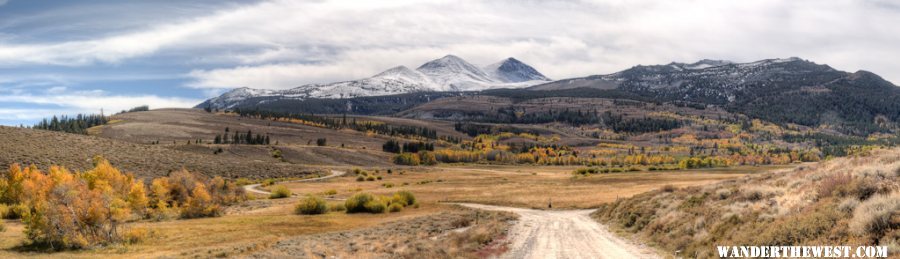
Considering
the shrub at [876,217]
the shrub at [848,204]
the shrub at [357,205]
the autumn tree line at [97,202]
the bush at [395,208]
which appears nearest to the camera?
the shrub at [876,217]

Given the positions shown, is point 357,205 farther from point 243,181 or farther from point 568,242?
point 243,181

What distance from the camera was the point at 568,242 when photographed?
32.8 metres

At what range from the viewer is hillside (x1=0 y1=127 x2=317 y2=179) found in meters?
88.1

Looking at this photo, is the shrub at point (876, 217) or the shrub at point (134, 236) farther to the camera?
the shrub at point (134, 236)

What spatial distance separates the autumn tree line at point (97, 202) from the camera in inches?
1348

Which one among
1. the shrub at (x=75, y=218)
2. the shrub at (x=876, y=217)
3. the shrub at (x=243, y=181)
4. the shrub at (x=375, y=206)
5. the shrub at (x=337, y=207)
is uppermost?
the shrub at (x=876, y=217)

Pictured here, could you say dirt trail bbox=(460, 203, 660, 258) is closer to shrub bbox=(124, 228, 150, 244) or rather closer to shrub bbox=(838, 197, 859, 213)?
shrub bbox=(838, 197, 859, 213)

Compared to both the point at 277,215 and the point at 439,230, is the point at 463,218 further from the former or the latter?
the point at 277,215

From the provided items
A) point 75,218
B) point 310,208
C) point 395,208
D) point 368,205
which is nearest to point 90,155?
point 310,208

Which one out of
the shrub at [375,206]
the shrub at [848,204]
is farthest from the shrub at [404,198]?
the shrub at [848,204]

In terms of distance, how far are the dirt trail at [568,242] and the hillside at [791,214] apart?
1.91 metres

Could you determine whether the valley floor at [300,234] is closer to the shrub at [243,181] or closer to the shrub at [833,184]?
the shrub at [833,184]

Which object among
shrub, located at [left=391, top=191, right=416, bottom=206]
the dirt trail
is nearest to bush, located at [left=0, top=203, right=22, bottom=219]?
shrub, located at [left=391, top=191, right=416, bottom=206]

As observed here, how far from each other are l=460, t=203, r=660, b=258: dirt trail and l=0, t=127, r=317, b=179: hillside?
81.1m
